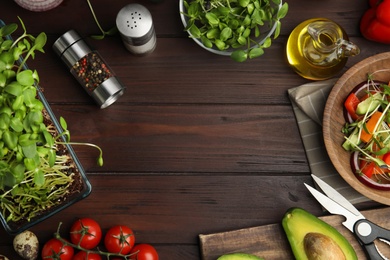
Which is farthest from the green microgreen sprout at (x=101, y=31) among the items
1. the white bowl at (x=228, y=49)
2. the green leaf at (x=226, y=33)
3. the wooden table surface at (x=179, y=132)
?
the green leaf at (x=226, y=33)

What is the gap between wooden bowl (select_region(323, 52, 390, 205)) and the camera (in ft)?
3.84

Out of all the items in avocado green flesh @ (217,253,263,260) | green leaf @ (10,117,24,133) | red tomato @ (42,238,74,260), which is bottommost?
avocado green flesh @ (217,253,263,260)

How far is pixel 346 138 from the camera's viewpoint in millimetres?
1187

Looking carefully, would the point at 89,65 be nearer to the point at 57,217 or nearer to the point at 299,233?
the point at 57,217

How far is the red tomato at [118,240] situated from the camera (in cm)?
121

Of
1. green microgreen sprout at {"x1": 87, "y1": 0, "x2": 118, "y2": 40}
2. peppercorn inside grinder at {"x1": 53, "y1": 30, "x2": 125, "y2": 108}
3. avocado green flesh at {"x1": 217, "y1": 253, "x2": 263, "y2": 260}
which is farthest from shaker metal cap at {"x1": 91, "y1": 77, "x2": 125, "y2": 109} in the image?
avocado green flesh at {"x1": 217, "y1": 253, "x2": 263, "y2": 260}

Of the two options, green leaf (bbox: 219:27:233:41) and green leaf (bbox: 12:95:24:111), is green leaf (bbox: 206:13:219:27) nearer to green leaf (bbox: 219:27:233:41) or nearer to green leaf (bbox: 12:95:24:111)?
green leaf (bbox: 219:27:233:41)

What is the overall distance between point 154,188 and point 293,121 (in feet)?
1.15

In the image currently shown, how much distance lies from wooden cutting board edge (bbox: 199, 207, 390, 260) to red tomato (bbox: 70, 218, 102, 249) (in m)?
0.23

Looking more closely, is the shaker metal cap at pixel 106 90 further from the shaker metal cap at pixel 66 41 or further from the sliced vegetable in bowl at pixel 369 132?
the sliced vegetable in bowl at pixel 369 132

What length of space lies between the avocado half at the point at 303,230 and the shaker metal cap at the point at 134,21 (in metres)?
0.50

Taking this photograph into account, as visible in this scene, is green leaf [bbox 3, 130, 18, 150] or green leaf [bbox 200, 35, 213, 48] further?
green leaf [bbox 200, 35, 213, 48]

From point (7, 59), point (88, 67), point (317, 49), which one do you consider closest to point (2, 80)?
point (7, 59)

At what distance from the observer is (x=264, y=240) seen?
4.12 ft
